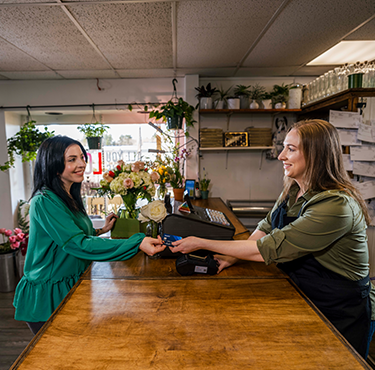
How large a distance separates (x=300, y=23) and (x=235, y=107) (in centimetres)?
133

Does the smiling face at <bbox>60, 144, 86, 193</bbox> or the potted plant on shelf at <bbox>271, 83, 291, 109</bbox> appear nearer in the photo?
the smiling face at <bbox>60, 144, 86, 193</bbox>

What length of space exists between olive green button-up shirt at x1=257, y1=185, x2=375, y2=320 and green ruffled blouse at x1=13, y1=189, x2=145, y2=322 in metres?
0.63

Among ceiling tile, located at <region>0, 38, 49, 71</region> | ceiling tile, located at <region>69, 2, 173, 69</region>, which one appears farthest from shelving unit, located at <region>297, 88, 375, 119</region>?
ceiling tile, located at <region>0, 38, 49, 71</region>

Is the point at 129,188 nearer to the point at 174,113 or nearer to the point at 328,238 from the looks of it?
the point at 328,238

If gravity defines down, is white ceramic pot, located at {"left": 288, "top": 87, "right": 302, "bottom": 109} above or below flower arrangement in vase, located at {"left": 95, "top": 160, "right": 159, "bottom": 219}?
above

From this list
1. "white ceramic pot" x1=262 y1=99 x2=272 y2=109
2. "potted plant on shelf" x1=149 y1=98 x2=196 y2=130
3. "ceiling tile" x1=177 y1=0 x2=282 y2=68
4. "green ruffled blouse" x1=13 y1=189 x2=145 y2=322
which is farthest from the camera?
"white ceramic pot" x1=262 y1=99 x2=272 y2=109

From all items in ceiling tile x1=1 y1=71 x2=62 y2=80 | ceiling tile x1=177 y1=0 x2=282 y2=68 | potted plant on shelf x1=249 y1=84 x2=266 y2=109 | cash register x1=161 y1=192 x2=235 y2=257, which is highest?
ceiling tile x1=1 y1=71 x2=62 y2=80

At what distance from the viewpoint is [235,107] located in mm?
3453

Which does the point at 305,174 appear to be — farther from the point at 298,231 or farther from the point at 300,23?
the point at 300,23

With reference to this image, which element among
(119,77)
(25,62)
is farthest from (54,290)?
(119,77)

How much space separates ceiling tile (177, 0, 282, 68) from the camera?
75.5 inches

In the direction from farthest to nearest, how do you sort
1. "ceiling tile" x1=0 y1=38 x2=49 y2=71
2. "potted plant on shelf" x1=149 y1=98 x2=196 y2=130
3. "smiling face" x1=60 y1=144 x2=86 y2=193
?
"potted plant on shelf" x1=149 y1=98 x2=196 y2=130, "ceiling tile" x1=0 y1=38 x2=49 y2=71, "smiling face" x1=60 y1=144 x2=86 y2=193

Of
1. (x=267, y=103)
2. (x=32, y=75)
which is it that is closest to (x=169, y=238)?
(x=267, y=103)

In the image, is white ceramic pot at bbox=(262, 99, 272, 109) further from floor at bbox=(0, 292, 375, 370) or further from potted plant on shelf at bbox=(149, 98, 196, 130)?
floor at bbox=(0, 292, 375, 370)
